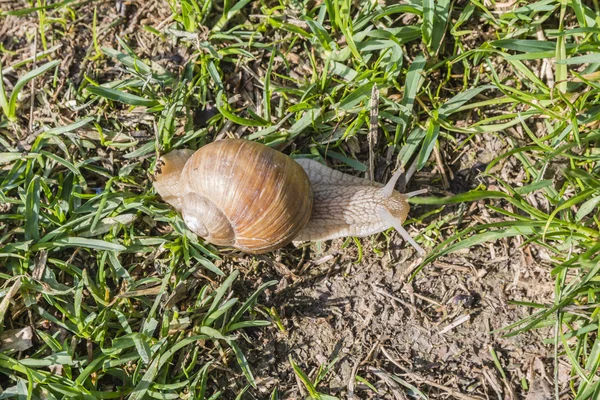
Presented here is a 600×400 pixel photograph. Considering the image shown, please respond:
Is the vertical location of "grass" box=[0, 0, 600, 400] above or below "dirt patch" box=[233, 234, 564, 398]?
above

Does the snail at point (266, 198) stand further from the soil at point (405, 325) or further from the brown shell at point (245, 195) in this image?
the soil at point (405, 325)

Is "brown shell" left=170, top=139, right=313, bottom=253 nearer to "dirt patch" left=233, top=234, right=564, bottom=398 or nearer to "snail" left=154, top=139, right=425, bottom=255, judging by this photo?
"snail" left=154, top=139, right=425, bottom=255

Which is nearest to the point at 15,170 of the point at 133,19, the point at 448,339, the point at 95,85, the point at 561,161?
the point at 95,85

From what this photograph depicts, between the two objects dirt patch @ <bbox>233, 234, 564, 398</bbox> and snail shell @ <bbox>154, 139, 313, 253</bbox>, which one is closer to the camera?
snail shell @ <bbox>154, 139, 313, 253</bbox>

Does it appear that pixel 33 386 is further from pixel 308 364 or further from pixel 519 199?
pixel 519 199

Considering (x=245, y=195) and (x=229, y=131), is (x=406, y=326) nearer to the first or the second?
(x=245, y=195)

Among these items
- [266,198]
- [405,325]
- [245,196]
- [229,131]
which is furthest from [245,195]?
[405,325]

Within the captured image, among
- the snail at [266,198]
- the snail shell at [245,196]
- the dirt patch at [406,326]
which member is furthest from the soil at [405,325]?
the snail shell at [245,196]

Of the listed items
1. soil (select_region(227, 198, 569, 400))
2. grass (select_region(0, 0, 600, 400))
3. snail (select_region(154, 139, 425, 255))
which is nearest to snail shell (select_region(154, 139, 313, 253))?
snail (select_region(154, 139, 425, 255))
